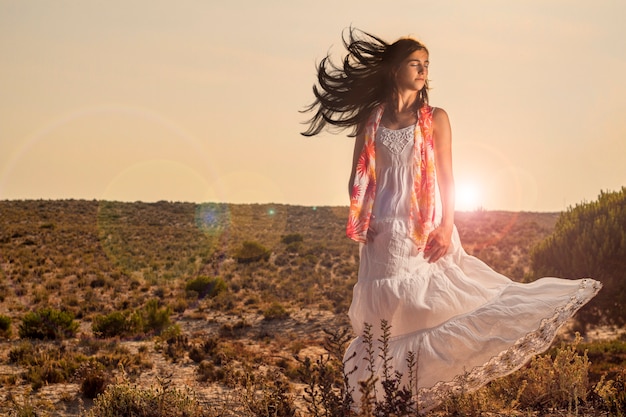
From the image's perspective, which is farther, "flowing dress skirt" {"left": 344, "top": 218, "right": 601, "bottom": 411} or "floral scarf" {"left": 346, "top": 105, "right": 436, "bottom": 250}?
"floral scarf" {"left": 346, "top": 105, "right": 436, "bottom": 250}

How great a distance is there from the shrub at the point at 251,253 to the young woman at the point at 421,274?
79.0ft

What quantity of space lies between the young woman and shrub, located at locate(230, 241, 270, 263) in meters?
24.1

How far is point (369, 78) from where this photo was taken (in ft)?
18.0

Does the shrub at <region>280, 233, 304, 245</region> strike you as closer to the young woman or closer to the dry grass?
the dry grass

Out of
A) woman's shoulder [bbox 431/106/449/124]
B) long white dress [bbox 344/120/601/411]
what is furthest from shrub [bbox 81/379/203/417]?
woman's shoulder [bbox 431/106/449/124]

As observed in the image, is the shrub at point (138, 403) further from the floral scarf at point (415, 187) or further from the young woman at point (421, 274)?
the floral scarf at point (415, 187)

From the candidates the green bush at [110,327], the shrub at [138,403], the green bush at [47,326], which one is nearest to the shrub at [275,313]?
the green bush at [110,327]

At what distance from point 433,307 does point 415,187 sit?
0.88 m

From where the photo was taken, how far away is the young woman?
4668 millimetres

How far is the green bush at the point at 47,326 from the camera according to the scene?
13.0 m

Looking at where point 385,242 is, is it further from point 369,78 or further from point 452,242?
point 369,78

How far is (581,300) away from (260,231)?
1773 inches

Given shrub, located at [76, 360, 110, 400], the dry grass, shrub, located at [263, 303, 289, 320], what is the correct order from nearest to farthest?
shrub, located at [76, 360, 110, 400] < the dry grass < shrub, located at [263, 303, 289, 320]

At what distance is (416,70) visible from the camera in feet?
16.6
